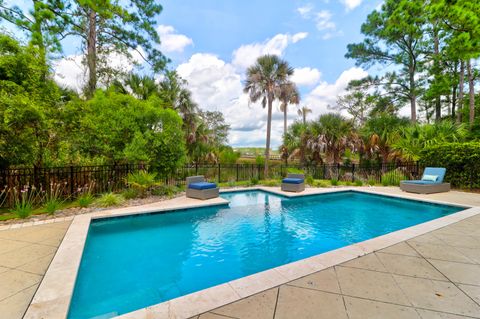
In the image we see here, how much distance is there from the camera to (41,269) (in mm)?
2855

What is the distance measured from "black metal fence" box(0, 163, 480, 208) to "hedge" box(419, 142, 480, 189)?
3cm

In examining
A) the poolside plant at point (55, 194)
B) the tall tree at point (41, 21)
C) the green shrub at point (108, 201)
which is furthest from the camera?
the tall tree at point (41, 21)

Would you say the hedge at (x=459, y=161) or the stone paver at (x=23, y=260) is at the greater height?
the hedge at (x=459, y=161)

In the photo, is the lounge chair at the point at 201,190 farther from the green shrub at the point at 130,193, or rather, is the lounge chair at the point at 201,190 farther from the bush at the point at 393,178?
the bush at the point at 393,178

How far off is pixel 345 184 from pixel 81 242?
36.2 ft

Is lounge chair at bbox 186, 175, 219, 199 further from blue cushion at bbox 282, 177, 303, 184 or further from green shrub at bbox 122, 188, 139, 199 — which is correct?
blue cushion at bbox 282, 177, 303, 184

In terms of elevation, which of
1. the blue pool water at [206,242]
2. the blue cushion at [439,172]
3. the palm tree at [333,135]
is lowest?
the blue pool water at [206,242]

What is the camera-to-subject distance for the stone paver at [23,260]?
222 cm

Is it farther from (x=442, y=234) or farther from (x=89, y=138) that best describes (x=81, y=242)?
(x=442, y=234)

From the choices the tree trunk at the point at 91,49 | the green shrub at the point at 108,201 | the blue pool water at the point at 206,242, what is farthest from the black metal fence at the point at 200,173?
the tree trunk at the point at 91,49

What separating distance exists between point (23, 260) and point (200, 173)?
814cm

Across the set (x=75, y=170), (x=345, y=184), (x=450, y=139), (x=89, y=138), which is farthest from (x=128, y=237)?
(x=450, y=139)

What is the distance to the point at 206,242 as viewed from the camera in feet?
14.8

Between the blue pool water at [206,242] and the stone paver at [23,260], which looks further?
the blue pool water at [206,242]
